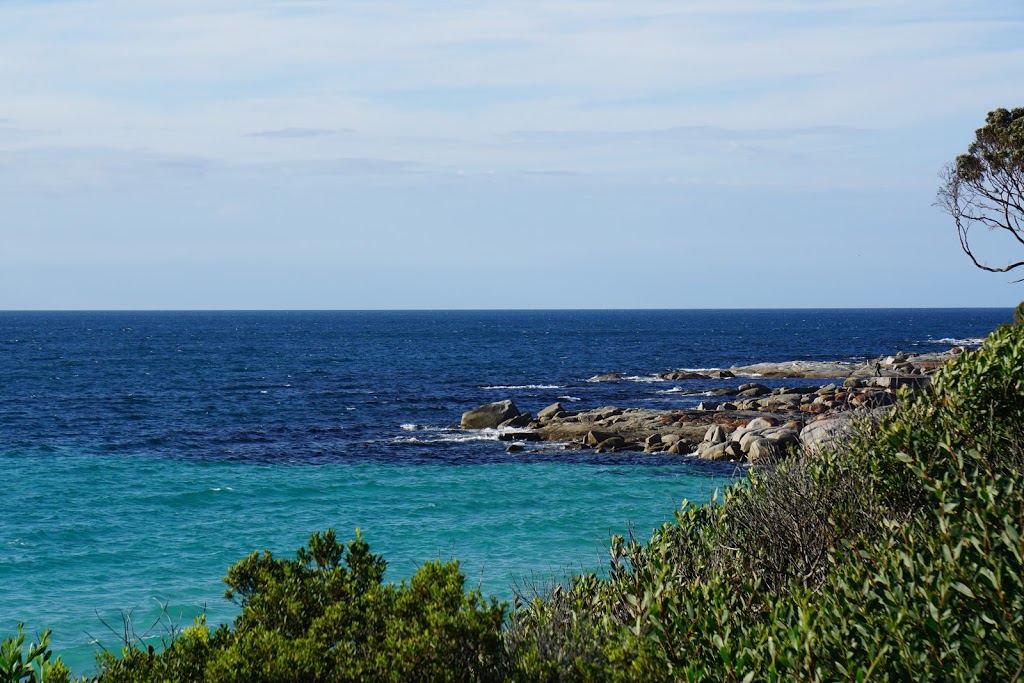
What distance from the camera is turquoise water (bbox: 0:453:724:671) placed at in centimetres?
1958

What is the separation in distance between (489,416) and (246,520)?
61.2 ft

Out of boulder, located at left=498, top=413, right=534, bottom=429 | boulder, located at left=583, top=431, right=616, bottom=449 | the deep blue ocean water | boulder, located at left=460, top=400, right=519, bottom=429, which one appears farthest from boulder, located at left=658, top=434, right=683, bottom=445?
boulder, located at left=460, top=400, right=519, bottom=429

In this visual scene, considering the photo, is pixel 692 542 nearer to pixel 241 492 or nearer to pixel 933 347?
pixel 241 492

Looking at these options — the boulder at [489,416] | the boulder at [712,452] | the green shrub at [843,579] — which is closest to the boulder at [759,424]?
the boulder at [712,452]

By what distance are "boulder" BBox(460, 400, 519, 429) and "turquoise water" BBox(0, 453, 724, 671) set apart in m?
9.55

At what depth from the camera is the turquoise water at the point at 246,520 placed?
19578 mm

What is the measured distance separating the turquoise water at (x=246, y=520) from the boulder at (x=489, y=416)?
9.55 metres

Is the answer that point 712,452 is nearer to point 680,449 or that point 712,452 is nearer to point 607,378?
point 680,449

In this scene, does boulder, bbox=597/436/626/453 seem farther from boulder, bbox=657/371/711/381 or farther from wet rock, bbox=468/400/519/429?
boulder, bbox=657/371/711/381

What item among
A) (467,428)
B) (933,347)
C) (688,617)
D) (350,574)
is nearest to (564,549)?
(350,574)

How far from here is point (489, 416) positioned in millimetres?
43375

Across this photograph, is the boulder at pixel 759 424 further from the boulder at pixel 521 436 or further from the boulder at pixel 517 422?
the boulder at pixel 517 422

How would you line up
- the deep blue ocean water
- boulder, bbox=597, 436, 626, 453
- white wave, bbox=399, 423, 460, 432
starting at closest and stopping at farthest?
the deep blue ocean water, boulder, bbox=597, 436, 626, 453, white wave, bbox=399, 423, 460, 432

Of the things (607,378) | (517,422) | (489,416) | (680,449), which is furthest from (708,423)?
(607,378)
